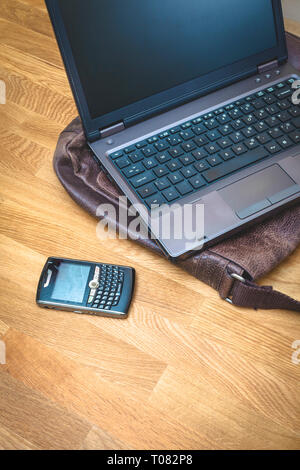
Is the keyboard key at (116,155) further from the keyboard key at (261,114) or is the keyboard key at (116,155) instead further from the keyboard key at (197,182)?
the keyboard key at (261,114)

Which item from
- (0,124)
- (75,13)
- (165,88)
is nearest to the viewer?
(75,13)

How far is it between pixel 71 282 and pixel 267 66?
49 centimetres

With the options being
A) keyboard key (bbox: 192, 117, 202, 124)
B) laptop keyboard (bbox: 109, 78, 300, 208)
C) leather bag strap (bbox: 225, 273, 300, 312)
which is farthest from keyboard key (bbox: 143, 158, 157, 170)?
leather bag strap (bbox: 225, 273, 300, 312)

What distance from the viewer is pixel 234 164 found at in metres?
0.68

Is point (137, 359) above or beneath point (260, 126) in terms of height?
beneath

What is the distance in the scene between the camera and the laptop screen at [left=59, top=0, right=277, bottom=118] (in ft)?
2.04

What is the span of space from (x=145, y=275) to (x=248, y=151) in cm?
25

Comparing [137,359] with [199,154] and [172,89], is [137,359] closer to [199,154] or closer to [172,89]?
[199,154]

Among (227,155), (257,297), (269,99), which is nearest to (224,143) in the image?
(227,155)

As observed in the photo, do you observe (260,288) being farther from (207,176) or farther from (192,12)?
(192,12)

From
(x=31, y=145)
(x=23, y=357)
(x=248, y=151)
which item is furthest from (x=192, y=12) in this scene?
(x=23, y=357)

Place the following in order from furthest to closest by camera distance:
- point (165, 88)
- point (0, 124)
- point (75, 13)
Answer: point (0, 124)
point (165, 88)
point (75, 13)

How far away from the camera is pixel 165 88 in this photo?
0.71 meters

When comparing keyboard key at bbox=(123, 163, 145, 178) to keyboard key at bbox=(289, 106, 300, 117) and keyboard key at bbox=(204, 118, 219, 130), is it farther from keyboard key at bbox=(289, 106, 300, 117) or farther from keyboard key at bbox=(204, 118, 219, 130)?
keyboard key at bbox=(289, 106, 300, 117)
